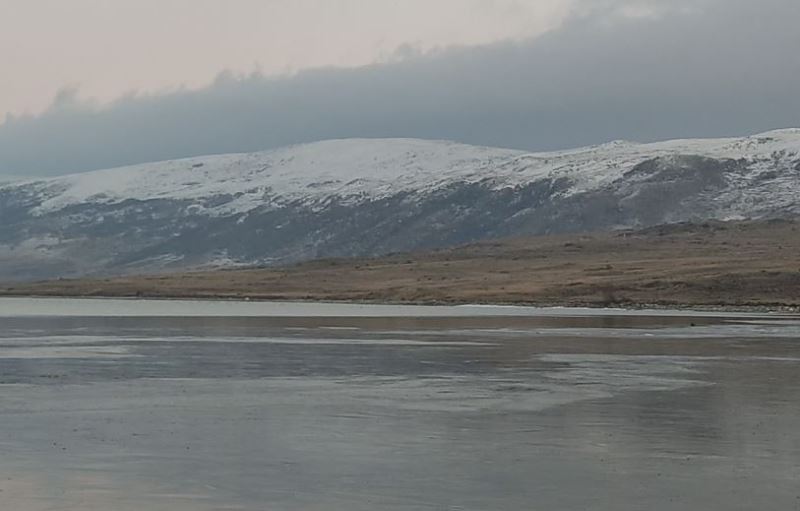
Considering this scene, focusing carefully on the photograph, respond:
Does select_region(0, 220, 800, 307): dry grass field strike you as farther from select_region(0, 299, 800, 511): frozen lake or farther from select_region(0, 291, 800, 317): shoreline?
select_region(0, 299, 800, 511): frozen lake

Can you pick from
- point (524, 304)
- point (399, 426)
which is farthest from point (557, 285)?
point (399, 426)

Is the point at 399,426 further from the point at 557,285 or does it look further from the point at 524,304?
the point at 557,285

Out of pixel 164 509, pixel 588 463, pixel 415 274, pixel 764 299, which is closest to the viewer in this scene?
pixel 164 509

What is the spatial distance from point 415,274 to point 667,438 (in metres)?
163

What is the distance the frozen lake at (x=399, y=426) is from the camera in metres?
22.9

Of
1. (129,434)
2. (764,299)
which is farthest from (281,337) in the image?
(764,299)

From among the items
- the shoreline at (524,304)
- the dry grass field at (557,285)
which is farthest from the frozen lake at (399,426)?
the dry grass field at (557,285)

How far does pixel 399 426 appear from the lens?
31.9 meters

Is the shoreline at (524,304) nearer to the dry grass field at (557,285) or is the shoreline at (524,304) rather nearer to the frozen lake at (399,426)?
the dry grass field at (557,285)

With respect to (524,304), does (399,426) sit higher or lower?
higher

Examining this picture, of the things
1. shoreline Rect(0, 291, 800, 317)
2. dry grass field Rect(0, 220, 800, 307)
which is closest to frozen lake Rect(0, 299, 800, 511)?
shoreline Rect(0, 291, 800, 317)

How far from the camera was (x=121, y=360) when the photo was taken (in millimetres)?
53000

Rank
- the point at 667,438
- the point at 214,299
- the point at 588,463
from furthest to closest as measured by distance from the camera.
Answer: the point at 214,299 < the point at 667,438 < the point at 588,463

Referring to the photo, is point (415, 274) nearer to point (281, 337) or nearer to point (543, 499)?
point (281, 337)
